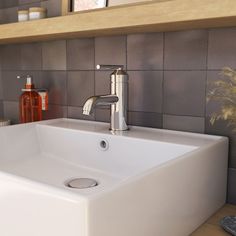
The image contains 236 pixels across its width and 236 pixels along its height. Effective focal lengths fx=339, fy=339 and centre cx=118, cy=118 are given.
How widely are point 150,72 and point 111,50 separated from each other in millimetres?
188

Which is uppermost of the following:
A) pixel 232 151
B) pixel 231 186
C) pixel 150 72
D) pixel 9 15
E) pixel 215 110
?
pixel 9 15

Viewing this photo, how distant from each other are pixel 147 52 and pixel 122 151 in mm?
351

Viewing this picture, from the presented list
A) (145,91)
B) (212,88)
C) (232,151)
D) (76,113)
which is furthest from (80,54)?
(232,151)

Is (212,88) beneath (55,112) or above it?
above

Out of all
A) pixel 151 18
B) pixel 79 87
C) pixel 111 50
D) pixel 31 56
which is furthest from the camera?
pixel 31 56

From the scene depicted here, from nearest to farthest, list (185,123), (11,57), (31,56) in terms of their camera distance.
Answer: (185,123) < (31,56) < (11,57)

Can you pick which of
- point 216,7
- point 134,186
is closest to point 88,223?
point 134,186

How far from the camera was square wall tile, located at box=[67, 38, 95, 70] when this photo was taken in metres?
1.30

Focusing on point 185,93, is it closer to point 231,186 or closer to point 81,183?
point 231,186

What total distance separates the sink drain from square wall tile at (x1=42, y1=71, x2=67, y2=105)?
47 cm

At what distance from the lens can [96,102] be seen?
103cm

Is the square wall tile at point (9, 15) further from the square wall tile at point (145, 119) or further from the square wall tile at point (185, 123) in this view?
the square wall tile at point (185, 123)

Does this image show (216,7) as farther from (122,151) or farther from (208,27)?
(122,151)

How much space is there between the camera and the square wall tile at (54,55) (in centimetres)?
139
